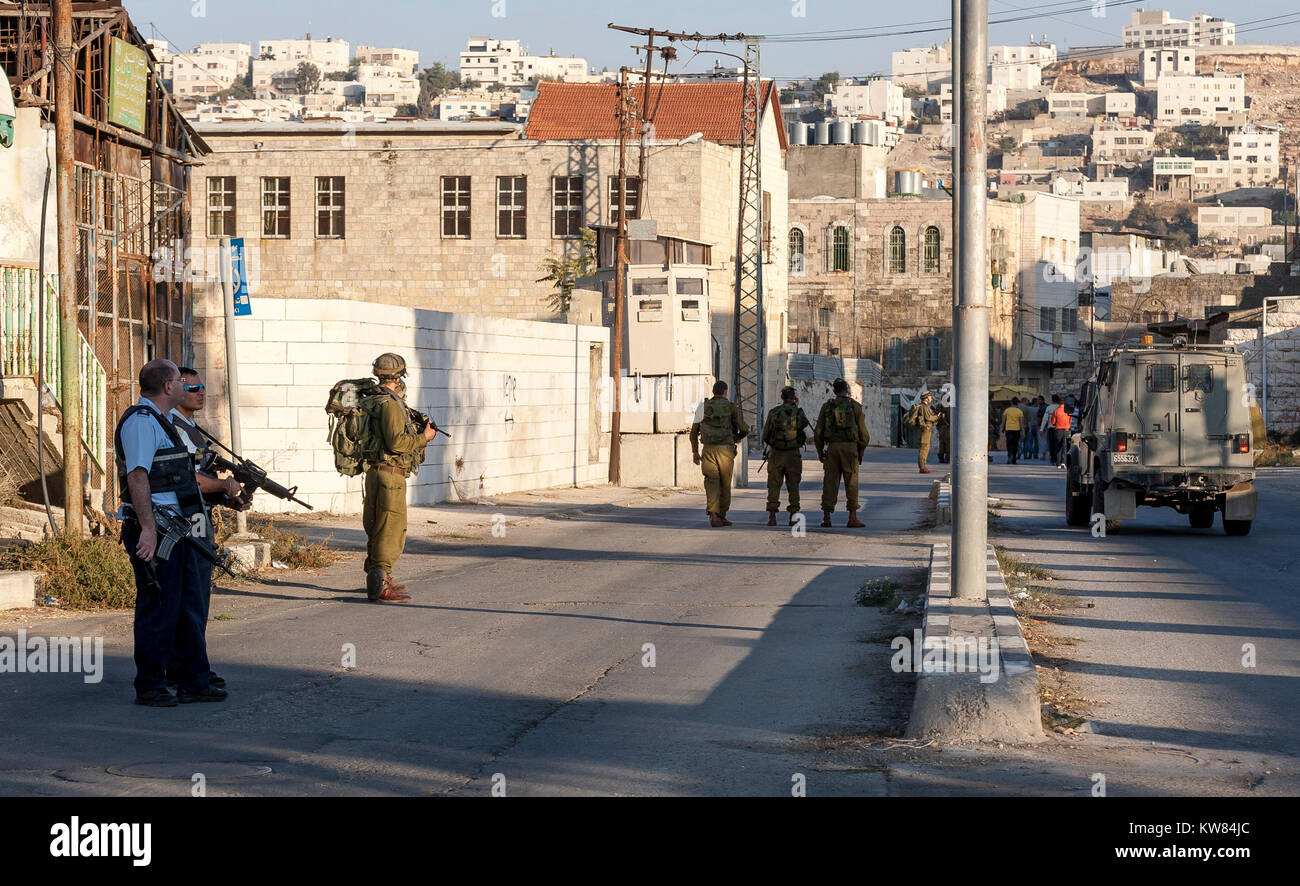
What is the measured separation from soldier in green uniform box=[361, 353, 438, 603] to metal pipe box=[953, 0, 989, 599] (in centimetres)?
441

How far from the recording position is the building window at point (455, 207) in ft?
167

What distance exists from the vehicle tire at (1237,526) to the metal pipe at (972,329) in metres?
10.5

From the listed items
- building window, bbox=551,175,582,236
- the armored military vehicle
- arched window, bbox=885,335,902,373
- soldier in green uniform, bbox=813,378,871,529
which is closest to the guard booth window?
the armored military vehicle

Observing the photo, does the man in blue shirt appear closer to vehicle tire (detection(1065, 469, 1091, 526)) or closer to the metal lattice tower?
vehicle tire (detection(1065, 469, 1091, 526))

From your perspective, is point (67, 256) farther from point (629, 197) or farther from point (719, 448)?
point (629, 197)

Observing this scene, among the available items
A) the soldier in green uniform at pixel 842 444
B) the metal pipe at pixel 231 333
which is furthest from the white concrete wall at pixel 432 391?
the soldier in green uniform at pixel 842 444

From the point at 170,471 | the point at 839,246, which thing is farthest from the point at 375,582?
the point at 839,246

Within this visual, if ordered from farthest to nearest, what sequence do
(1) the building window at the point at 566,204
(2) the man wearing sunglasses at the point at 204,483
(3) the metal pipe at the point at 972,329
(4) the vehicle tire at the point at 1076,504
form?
(1) the building window at the point at 566,204 < (4) the vehicle tire at the point at 1076,504 < (3) the metal pipe at the point at 972,329 < (2) the man wearing sunglasses at the point at 204,483

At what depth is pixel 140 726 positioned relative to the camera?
7.98m

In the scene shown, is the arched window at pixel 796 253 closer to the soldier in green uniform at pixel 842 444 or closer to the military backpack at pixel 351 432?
the soldier in green uniform at pixel 842 444

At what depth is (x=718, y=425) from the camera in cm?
2097

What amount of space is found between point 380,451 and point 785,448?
30.7ft

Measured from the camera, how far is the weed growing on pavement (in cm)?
1257
